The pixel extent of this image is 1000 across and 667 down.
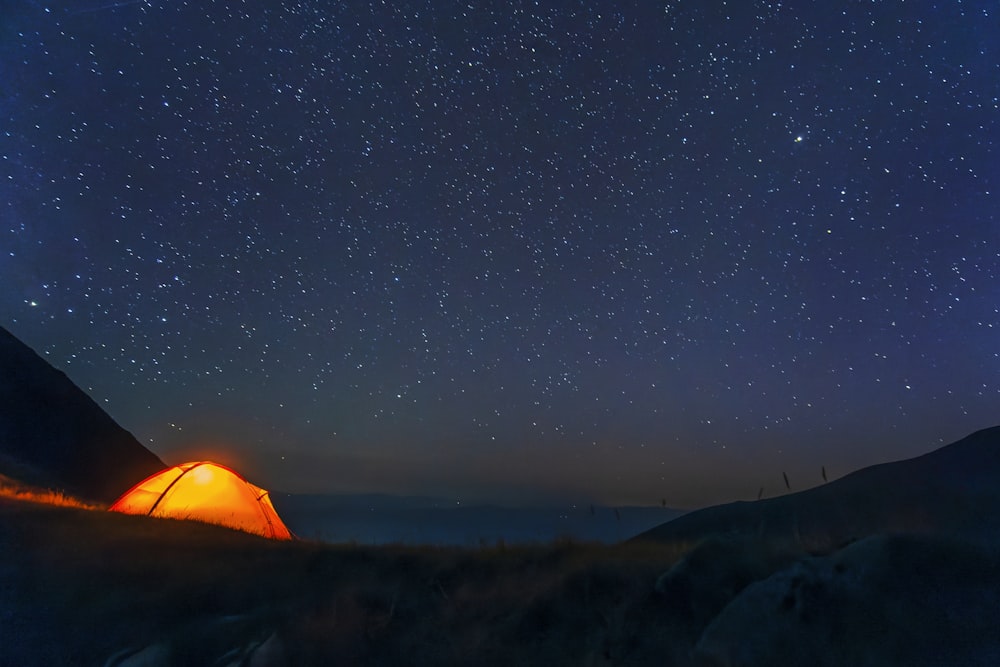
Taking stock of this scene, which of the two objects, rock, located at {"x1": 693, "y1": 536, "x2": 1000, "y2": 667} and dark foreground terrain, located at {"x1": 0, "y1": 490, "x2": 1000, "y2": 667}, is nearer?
rock, located at {"x1": 693, "y1": 536, "x2": 1000, "y2": 667}

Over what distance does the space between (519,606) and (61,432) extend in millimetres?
52520

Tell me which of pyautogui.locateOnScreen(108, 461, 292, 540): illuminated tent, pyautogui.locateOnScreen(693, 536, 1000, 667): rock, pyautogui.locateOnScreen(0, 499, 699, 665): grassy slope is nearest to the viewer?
pyautogui.locateOnScreen(693, 536, 1000, 667): rock

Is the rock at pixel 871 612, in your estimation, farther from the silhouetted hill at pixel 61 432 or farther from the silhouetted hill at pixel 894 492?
the silhouetted hill at pixel 61 432

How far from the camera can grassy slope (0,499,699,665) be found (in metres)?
7.41

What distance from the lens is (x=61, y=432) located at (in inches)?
1807

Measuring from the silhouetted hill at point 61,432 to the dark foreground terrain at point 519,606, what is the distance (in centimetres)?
3930

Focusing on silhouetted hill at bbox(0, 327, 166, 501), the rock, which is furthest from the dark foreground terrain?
silhouetted hill at bbox(0, 327, 166, 501)

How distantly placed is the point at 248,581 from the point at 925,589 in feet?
33.8

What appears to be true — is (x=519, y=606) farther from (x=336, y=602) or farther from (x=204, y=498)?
(x=204, y=498)

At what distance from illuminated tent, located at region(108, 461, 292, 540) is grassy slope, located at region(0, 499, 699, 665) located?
28.1 feet

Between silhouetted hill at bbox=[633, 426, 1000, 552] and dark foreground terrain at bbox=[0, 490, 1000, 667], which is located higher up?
silhouetted hill at bbox=[633, 426, 1000, 552]

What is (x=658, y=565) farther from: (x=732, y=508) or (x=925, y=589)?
(x=732, y=508)

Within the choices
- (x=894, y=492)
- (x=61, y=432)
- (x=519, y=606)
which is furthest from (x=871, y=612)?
(x=61, y=432)

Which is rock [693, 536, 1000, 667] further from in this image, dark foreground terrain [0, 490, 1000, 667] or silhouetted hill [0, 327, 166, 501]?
silhouetted hill [0, 327, 166, 501]
